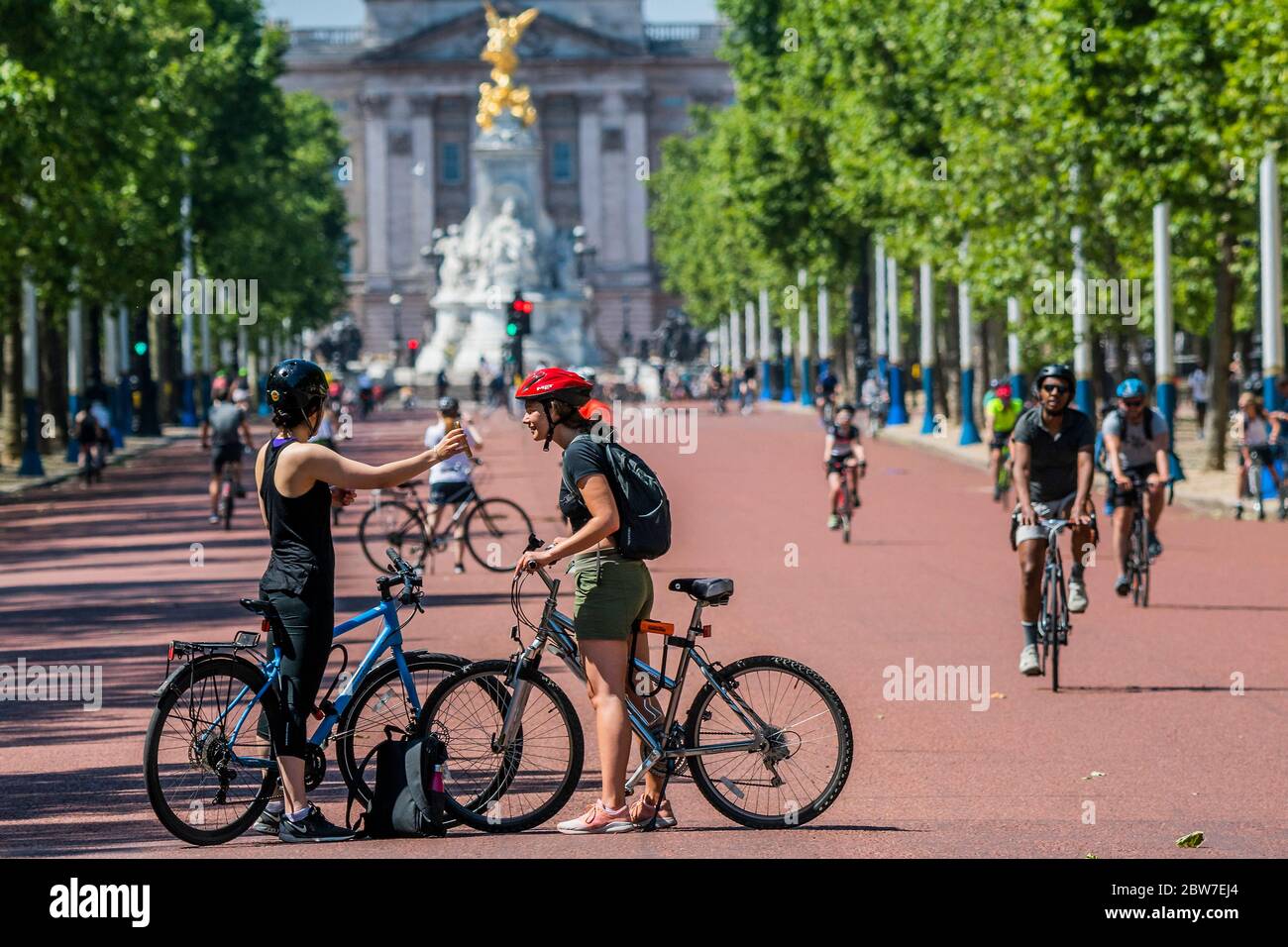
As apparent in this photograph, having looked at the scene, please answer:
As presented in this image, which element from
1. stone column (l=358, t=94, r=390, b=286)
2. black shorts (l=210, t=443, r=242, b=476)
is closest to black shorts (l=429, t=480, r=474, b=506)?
black shorts (l=210, t=443, r=242, b=476)

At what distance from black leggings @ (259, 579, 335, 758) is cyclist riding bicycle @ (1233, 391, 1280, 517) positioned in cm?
2209

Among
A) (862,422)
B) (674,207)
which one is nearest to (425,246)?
(674,207)

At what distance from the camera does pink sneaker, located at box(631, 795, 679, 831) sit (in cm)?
1041

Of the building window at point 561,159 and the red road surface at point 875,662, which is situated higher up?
the building window at point 561,159

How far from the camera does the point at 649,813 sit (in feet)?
34.2

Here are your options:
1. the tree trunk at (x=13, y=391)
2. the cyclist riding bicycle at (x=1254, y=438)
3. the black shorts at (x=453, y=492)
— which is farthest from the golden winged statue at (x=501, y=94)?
the black shorts at (x=453, y=492)

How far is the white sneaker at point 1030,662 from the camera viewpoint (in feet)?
51.3

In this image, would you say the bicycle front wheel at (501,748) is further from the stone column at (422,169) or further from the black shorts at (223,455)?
the stone column at (422,169)

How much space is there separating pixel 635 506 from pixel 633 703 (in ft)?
2.89

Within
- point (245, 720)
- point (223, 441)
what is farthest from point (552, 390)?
point (223, 441)

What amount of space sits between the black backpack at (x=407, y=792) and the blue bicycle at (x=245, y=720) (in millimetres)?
158

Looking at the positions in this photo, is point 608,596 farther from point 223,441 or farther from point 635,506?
point 223,441

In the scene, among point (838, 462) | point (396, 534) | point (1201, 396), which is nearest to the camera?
point (396, 534)
